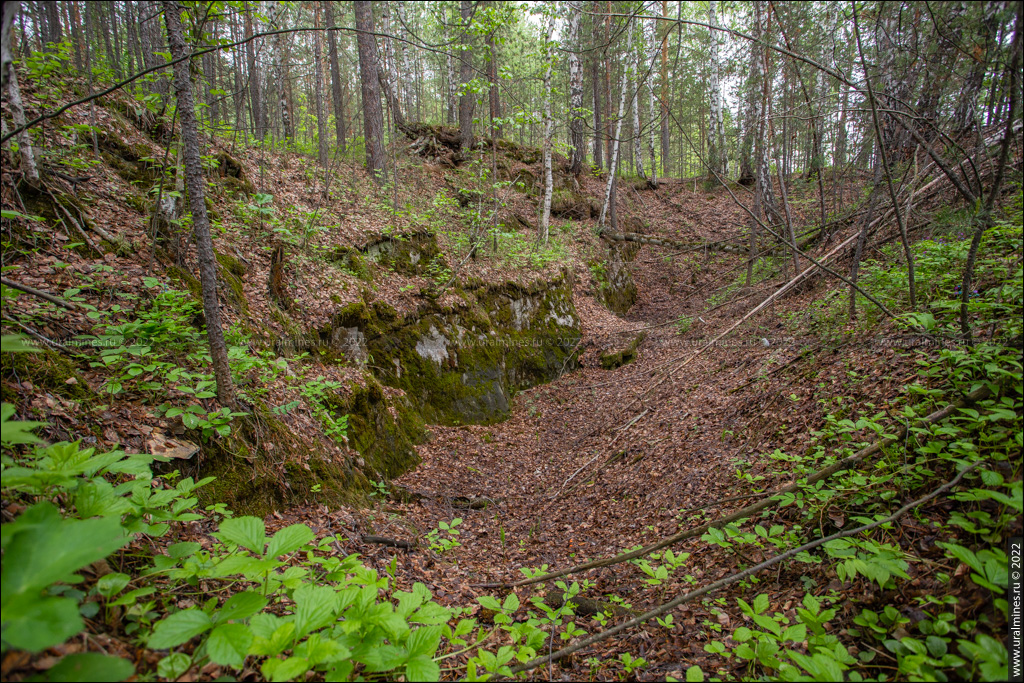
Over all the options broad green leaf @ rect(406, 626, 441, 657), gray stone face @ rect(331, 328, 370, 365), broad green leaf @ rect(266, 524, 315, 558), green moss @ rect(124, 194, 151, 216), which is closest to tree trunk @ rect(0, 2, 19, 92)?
broad green leaf @ rect(266, 524, 315, 558)

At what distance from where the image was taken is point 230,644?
1305mm

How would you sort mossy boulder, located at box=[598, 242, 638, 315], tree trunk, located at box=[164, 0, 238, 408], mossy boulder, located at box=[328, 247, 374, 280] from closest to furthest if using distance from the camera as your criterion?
tree trunk, located at box=[164, 0, 238, 408] → mossy boulder, located at box=[328, 247, 374, 280] → mossy boulder, located at box=[598, 242, 638, 315]

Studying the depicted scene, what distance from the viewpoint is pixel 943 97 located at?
3643mm

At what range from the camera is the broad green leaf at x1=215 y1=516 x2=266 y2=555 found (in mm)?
1540

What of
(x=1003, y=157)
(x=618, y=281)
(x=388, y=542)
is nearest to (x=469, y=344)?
(x=388, y=542)

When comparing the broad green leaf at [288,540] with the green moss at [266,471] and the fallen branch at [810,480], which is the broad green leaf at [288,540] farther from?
the green moss at [266,471]

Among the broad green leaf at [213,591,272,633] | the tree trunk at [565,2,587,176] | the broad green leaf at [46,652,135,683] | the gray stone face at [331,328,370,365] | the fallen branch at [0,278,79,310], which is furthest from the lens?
the tree trunk at [565,2,587,176]

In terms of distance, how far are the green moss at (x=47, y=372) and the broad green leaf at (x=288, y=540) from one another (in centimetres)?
240

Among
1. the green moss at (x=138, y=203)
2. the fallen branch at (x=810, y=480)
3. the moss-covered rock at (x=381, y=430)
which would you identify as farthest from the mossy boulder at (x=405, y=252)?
the fallen branch at (x=810, y=480)

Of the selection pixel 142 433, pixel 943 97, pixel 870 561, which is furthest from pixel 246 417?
pixel 943 97

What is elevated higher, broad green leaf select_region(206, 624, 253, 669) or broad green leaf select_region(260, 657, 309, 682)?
broad green leaf select_region(206, 624, 253, 669)

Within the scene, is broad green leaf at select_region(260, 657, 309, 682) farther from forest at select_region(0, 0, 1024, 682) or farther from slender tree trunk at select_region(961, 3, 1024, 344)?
slender tree trunk at select_region(961, 3, 1024, 344)

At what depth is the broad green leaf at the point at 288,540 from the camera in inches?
61.7

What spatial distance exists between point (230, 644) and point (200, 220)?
3.40 m
